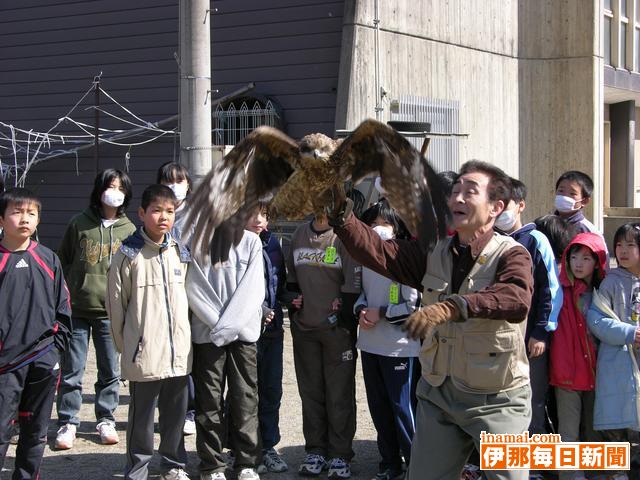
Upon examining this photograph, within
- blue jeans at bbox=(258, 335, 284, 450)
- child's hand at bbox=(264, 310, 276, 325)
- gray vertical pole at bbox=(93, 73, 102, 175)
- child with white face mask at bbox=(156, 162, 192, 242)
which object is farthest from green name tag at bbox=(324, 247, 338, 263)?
gray vertical pole at bbox=(93, 73, 102, 175)

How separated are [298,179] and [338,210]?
0.59m

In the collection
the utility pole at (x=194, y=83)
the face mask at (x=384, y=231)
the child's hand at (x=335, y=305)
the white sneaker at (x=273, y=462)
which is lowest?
the white sneaker at (x=273, y=462)

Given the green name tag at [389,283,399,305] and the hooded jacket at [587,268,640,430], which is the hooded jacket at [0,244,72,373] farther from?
the hooded jacket at [587,268,640,430]

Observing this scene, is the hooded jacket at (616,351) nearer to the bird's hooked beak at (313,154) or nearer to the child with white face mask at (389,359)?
the child with white face mask at (389,359)

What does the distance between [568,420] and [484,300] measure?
2074mm

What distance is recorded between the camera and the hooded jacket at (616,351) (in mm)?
4777

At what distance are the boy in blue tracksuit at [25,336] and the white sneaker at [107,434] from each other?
836mm

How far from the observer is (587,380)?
4934mm

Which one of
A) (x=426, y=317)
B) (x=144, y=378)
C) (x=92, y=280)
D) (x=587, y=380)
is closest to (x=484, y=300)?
(x=426, y=317)

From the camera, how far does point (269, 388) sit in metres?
5.46

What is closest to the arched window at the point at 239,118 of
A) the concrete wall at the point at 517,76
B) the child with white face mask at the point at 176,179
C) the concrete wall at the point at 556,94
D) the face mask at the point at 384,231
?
the concrete wall at the point at 517,76

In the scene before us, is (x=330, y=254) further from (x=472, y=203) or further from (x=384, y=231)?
(x=472, y=203)

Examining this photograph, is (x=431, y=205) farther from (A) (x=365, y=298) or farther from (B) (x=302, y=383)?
(B) (x=302, y=383)

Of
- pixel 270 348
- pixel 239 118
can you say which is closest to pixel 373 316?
pixel 270 348
